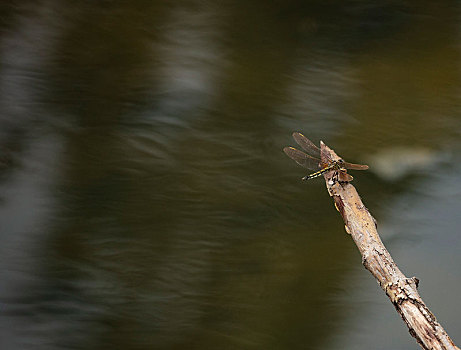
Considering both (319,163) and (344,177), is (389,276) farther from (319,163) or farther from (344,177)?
(319,163)

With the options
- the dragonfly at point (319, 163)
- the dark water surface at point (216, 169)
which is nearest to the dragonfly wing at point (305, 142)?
the dragonfly at point (319, 163)

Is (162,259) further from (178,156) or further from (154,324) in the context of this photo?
(178,156)

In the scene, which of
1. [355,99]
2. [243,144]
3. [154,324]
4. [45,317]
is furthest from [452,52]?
[45,317]

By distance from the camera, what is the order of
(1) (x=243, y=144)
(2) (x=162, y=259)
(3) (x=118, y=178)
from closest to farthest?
1. (2) (x=162, y=259)
2. (3) (x=118, y=178)
3. (1) (x=243, y=144)

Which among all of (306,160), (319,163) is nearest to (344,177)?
(319,163)

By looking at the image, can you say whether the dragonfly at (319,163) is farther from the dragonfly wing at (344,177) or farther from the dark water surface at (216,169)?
the dark water surface at (216,169)

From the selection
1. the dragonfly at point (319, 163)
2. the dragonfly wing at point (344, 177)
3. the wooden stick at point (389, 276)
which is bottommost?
the wooden stick at point (389, 276)

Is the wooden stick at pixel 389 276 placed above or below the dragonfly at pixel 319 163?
below
